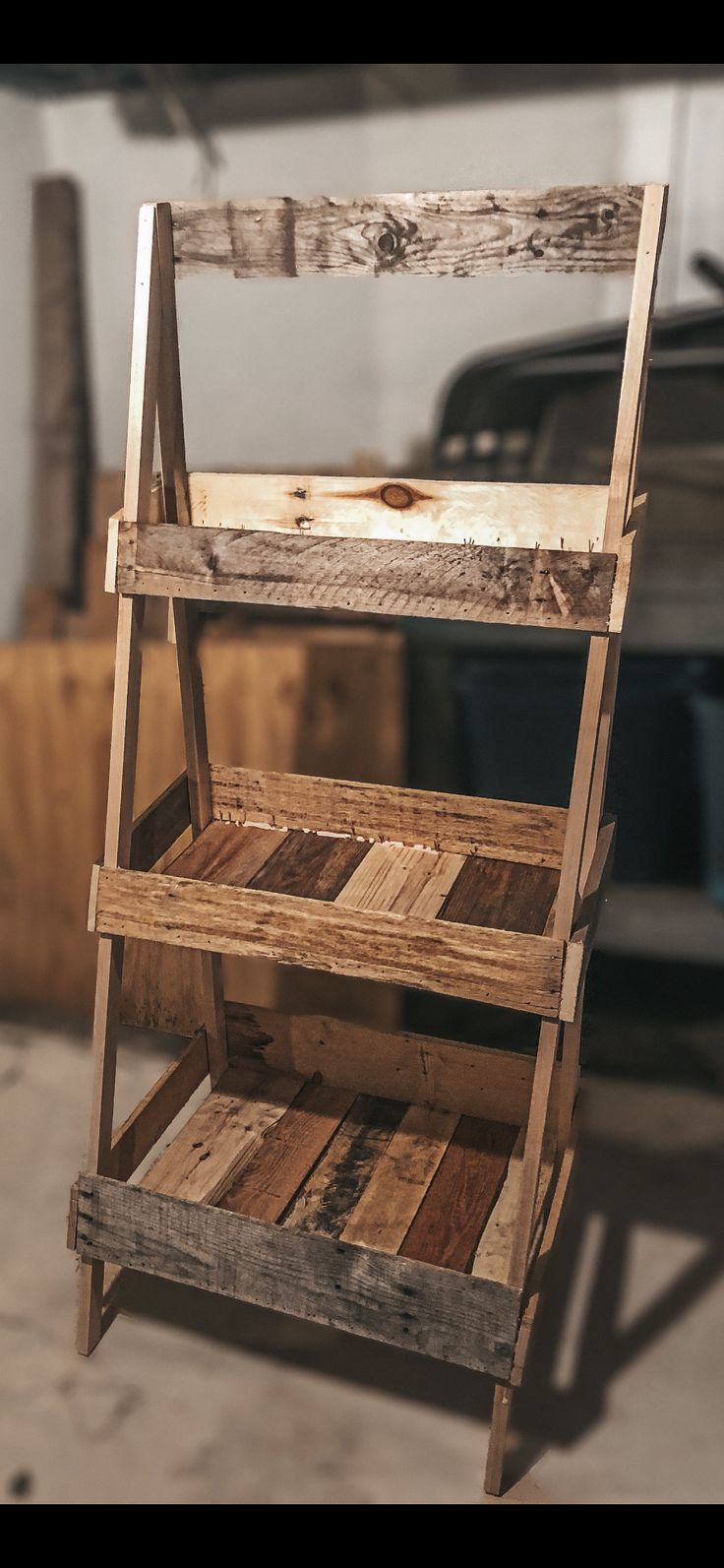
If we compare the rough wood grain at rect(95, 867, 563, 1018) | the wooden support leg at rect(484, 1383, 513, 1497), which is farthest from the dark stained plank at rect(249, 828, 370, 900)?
the wooden support leg at rect(484, 1383, 513, 1497)

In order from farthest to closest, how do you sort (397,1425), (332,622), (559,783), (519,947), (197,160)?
(197,160) < (332,622) < (559,783) < (397,1425) < (519,947)

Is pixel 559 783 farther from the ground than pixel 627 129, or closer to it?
closer to it

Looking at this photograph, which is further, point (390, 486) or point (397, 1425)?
point (397, 1425)

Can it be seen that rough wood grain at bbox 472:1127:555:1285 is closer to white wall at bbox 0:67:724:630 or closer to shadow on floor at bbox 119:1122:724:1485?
shadow on floor at bbox 119:1122:724:1485

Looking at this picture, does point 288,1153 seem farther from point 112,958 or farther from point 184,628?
point 184,628

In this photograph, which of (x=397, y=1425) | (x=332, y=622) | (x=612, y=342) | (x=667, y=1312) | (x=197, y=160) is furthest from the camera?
(x=197, y=160)

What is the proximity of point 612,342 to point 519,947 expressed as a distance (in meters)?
2.21

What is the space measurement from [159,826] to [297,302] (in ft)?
9.22

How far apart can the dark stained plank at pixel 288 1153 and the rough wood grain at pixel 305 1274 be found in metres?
0.09

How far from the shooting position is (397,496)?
181 cm

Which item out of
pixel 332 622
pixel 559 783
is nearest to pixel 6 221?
pixel 332 622

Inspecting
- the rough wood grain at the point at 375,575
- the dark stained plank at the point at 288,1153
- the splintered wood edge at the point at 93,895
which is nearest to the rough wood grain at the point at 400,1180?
the dark stained plank at the point at 288,1153

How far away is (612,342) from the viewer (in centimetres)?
331

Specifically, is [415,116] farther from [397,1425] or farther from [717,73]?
[397,1425]
